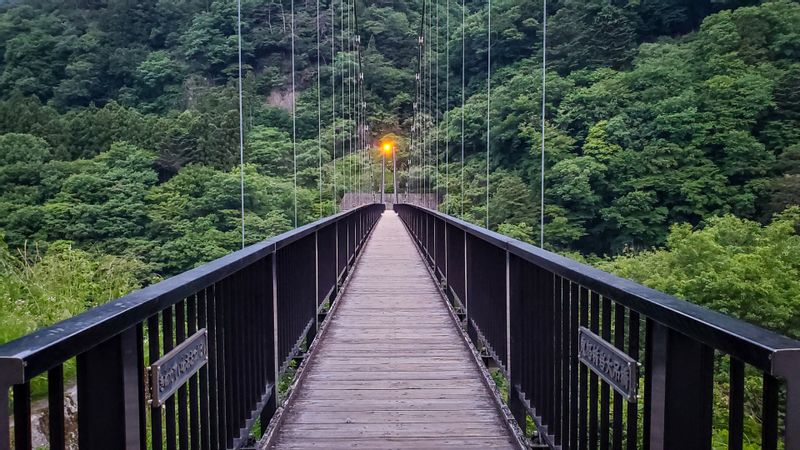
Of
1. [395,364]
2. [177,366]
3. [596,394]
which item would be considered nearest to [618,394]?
[596,394]

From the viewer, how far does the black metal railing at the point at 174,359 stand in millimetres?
929

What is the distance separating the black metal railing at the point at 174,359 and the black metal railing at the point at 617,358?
100 centimetres

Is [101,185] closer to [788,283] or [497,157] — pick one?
[497,157]

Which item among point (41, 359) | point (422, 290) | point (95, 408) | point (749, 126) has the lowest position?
point (422, 290)

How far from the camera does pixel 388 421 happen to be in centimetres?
259

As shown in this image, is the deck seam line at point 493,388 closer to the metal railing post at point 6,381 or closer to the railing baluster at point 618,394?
the railing baluster at point 618,394

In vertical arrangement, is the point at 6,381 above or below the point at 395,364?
above

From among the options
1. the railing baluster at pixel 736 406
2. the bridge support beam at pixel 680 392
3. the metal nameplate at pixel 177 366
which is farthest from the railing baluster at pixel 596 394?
the metal nameplate at pixel 177 366

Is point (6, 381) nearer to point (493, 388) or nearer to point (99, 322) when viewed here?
point (99, 322)

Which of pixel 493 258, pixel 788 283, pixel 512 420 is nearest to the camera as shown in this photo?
pixel 512 420

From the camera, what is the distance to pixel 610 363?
4.84 feet

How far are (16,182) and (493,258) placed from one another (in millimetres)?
22680

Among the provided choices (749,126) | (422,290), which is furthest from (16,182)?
(749,126)

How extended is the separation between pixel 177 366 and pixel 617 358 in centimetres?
102
